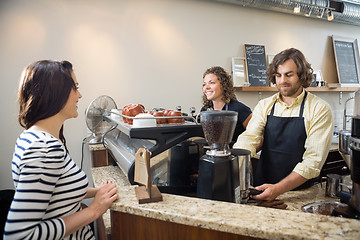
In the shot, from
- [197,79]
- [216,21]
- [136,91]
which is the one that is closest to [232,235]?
[136,91]

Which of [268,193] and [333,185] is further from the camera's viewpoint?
[333,185]

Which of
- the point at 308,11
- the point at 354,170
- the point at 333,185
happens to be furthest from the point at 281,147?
the point at 308,11

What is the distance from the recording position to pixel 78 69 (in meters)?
3.06

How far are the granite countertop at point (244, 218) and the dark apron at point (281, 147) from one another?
93 centimetres

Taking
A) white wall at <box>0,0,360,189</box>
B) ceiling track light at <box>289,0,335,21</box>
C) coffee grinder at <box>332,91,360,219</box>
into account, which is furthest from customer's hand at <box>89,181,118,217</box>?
ceiling track light at <box>289,0,335,21</box>

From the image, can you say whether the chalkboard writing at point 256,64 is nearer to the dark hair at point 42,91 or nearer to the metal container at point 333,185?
the metal container at point 333,185

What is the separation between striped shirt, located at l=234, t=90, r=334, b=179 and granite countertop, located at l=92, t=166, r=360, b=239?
670 mm

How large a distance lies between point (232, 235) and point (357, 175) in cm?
53

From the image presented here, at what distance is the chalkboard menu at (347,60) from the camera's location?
4.93 meters

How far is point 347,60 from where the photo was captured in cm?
505

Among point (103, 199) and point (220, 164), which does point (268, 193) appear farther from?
point (103, 199)

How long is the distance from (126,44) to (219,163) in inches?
107

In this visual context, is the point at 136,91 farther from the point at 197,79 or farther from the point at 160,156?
the point at 160,156

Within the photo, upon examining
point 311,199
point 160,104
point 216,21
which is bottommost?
point 311,199
